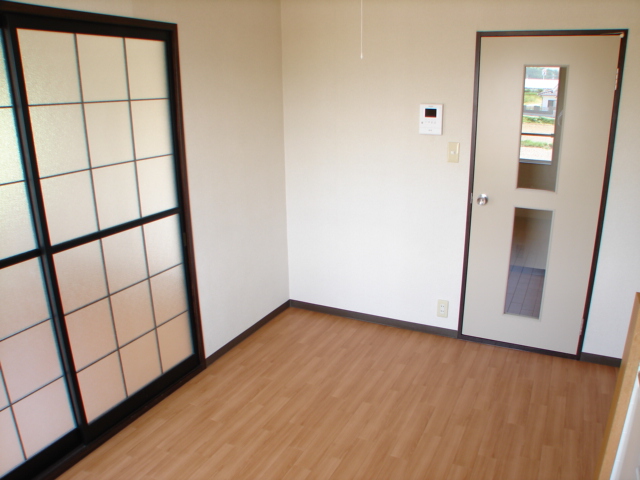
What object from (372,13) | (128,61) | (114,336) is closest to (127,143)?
(128,61)

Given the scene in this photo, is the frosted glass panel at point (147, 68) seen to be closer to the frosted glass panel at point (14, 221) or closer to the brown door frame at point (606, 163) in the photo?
the frosted glass panel at point (14, 221)

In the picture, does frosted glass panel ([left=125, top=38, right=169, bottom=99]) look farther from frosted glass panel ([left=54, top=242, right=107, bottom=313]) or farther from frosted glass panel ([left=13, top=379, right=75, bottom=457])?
frosted glass panel ([left=13, top=379, right=75, bottom=457])

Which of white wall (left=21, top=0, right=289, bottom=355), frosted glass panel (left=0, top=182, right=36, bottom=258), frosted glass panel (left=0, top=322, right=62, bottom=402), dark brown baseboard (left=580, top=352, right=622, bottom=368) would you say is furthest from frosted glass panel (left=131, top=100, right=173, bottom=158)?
dark brown baseboard (left=580, top=352, right=622, bottom=368)

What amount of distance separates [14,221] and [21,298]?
345mm

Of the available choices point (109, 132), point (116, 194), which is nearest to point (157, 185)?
point (116, 194)

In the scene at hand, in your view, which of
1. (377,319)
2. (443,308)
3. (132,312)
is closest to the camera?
(132,312)

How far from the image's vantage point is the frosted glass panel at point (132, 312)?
286cm

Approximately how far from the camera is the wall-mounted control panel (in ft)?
11.4

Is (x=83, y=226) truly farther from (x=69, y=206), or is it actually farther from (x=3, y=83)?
(x=3, y=83)

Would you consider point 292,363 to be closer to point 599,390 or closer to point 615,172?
point 599,390

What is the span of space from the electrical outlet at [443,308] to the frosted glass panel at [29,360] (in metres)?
2.47

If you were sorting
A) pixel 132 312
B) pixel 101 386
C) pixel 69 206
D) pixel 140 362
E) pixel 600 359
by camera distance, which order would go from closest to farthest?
pixel 69 206, pixel 101 386, pixel 132 312, pixel 140 362, pixel 600 359

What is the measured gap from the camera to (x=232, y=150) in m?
3.49

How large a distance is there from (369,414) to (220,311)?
1.23 meters
